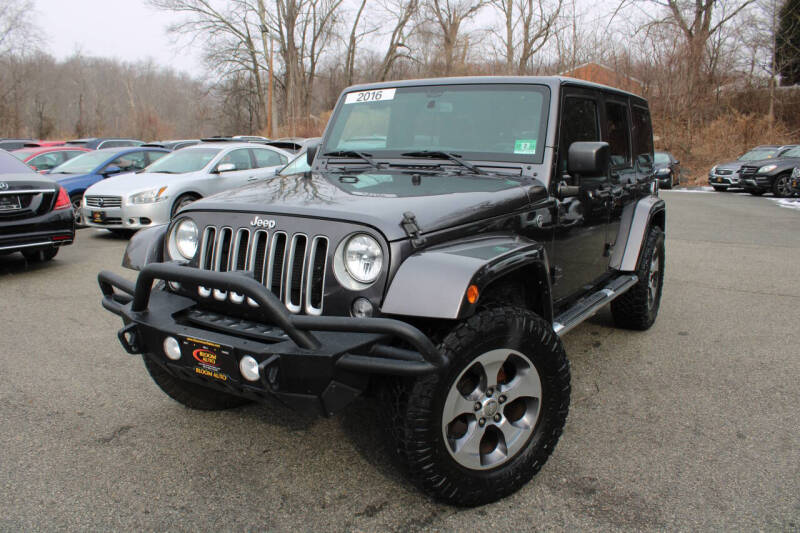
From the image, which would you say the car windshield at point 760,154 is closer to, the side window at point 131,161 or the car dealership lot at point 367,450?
the car dealership lot at point 367,450

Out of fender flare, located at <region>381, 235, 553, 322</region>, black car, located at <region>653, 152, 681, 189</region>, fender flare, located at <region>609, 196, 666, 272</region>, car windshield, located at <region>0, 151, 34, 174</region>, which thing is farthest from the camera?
black car, located at <region>653, 152, 681, 189</region>

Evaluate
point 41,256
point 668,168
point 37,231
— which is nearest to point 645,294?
point 37,231

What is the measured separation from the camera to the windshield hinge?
7.89 ft

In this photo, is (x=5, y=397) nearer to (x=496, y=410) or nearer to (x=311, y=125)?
(x=496, y=410)

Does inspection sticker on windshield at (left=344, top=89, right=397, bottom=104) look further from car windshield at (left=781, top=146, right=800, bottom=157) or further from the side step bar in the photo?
car windshield at (left=781, top=146, right=800, bottom=157)

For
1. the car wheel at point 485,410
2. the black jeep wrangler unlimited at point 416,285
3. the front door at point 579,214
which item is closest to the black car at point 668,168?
the front door at point 579,214

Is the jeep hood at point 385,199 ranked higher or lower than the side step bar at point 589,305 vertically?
higher

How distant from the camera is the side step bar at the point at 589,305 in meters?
3.31

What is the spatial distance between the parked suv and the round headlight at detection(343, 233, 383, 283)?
20.8 metres

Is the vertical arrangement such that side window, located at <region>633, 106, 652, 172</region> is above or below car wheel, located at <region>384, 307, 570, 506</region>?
above

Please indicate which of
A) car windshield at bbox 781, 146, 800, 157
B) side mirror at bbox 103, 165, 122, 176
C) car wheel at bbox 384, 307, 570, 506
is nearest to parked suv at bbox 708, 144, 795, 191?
car windshield at bbox 781, 146, 800, 157

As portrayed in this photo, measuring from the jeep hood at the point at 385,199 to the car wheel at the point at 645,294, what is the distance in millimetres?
2003

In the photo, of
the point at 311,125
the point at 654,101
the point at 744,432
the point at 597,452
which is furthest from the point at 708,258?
the point at 311,125

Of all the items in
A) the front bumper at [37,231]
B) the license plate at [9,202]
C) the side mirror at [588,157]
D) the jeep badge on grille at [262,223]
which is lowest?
the front bumper at [37,231]
